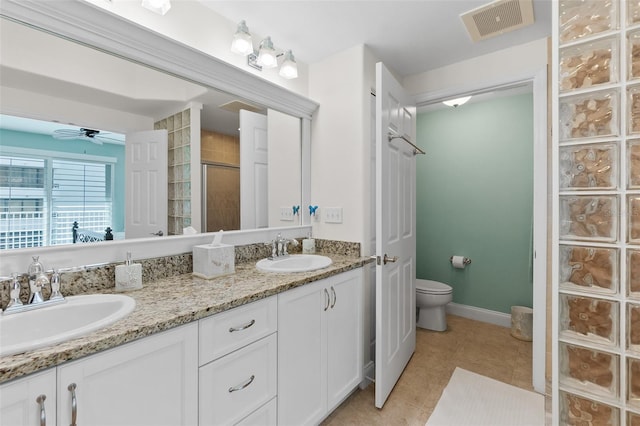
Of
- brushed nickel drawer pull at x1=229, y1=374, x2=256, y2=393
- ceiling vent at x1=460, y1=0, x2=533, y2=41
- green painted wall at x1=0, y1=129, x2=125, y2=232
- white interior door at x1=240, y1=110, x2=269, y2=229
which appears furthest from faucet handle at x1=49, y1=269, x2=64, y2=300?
ceiling vent at x1=460, y1=0, x2=533, y2=41

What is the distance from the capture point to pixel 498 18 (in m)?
1.77

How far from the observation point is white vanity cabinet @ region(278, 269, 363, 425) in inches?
→ 54.8

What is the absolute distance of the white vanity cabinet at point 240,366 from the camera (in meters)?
1.07

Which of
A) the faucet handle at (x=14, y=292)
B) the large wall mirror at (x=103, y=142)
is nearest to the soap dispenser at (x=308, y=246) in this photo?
the large wall mirror at (x=103, y=142)

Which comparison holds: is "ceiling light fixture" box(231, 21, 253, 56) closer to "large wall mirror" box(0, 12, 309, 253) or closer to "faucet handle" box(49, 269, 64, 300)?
"large wall mirror" box(0, 12, 309, 253)

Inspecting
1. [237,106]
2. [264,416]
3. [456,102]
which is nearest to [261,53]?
[237,106]

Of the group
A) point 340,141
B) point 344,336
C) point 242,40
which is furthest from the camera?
point 340,141

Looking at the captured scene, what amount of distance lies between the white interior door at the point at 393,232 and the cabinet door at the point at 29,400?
55.0 inches

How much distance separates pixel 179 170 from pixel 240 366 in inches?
41.8

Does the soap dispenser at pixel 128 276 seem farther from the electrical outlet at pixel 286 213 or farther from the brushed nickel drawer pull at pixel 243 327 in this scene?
the electrical outlet at pixel 286 213

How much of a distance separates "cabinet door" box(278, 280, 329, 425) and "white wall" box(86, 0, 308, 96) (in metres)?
1.43

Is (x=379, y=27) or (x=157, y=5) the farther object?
(x=379, y=27)

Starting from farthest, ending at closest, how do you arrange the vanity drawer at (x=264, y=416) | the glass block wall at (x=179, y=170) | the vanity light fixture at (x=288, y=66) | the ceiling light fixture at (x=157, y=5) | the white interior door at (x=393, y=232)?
the vanity light fixture at (x=288, y=66) → the white interior door at (x=393, y=232) → the glass block wall at (x=179, y=170) → the ceiling light fixture at (x=157, y=5) → the vanity drawer at (x=264, y=416)

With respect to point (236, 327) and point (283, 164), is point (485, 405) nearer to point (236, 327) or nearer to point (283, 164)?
point (236, 327)
